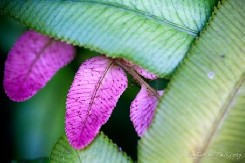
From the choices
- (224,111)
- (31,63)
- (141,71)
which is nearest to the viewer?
(224,111)

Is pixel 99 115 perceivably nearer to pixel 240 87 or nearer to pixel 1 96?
pixel 240 87

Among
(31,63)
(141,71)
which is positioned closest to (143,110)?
(141,71)

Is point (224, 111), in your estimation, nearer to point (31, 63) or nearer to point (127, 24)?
point (127, 24)

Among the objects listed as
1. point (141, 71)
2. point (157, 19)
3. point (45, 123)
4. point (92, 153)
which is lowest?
point (45, 123)

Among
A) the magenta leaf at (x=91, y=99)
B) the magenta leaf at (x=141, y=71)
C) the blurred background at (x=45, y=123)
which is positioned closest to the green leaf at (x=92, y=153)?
the magenta leaf at (x=91, y=99)

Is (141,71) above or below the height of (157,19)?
below

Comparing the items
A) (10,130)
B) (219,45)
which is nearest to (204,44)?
(219,45)
